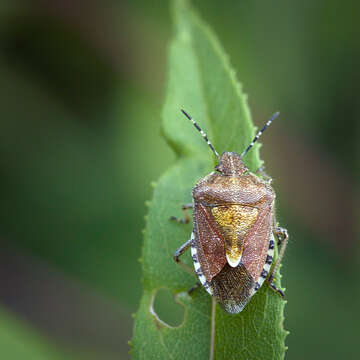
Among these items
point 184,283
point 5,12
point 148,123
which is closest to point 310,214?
point 148,123

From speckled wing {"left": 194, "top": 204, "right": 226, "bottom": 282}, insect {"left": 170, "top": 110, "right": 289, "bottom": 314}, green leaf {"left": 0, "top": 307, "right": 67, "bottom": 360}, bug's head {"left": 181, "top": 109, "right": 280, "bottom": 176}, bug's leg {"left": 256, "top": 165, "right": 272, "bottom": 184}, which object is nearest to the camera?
insect {"left": 170, "top": 110, "right": 289, "bottom": 314}

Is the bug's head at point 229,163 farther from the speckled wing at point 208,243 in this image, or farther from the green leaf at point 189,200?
the speckled wing at point 208,243

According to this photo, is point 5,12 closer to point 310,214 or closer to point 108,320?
point 108,320

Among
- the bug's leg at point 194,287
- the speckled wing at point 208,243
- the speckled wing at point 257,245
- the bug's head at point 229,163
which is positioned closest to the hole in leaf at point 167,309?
the bug's leg at point 194,287

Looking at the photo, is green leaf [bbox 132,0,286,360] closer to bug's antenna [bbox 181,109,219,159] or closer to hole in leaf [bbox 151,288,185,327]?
bug's antenna [bbox 181,109,219,159]

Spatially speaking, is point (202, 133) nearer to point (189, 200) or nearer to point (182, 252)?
point (189, 200)

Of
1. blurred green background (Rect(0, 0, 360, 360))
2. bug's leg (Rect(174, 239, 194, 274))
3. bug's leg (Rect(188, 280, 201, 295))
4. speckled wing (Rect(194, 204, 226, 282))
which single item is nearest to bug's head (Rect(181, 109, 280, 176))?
speckled wing (Rect(194, 204, 226, 282))

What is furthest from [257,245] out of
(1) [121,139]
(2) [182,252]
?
(1) [121,139]

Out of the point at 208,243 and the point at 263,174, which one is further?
the point at 263,174
